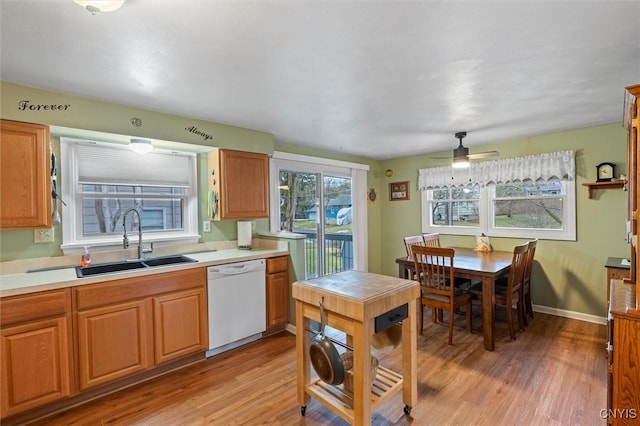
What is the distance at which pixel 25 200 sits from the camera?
2.08 m

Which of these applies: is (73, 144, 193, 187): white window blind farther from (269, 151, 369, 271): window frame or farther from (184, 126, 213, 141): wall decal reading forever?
(269, 151, 369, 271): window frame

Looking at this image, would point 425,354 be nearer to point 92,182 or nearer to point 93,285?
point 93,285

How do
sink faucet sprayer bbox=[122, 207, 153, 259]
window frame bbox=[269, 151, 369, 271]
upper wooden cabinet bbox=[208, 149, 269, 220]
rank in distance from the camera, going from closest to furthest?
sink faucet sprayer bbox=[122, 207, 153, 259]
upper wooden cabinet bbox=[208, 149, 269, 220]
window frame bbox=[269, 151, 369, 271]

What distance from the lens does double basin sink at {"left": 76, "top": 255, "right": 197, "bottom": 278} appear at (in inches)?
92.8

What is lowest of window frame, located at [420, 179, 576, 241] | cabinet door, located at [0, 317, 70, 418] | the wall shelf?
cabinet door, located at [0, 317, 70, 418]

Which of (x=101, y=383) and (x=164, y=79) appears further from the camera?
(x=101, y=383)

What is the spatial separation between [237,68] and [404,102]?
4.49 feet

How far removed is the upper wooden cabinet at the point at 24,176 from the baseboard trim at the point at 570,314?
5037 mm

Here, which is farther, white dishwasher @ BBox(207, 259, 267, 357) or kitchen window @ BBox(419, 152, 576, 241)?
kitchen window @ BBox(419, 152, 576, 241)

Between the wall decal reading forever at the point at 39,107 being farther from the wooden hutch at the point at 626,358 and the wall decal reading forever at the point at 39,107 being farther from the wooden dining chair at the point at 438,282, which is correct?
the wooden hutch at the point at 626,358

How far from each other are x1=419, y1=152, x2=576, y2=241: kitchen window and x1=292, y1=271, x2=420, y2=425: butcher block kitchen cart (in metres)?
2.81

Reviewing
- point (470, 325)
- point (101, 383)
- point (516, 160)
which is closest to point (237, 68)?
point (101, 383)

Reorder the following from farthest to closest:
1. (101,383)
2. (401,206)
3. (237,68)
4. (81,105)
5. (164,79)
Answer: (401,206)
(81,105)
(101,383)
(164,79)
(237,68)

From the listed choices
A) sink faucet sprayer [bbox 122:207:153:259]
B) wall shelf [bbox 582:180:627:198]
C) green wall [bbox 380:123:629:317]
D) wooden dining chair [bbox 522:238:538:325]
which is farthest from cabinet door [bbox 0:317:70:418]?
wall shelf [bbox 582:180:627:198]
